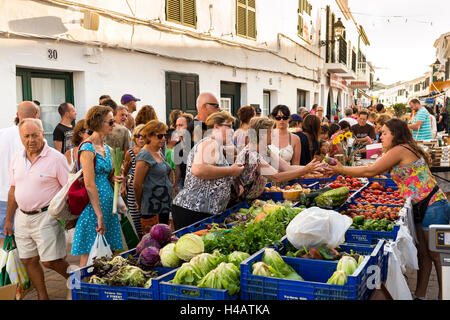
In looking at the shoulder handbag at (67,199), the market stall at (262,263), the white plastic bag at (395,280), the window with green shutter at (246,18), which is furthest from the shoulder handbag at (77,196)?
the window with green shutter at (246,18)

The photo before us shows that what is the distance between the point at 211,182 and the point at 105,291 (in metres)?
1.76

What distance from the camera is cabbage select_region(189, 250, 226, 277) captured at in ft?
9.47

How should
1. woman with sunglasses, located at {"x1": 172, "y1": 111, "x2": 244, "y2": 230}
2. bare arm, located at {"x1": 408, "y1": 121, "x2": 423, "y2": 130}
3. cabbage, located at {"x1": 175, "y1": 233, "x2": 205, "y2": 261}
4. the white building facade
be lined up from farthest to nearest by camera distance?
bare arm, located at {"x1": 408, "y1": 121, "x2": 423, "y2": 130} < the white building facade < woman with sunglasses, located at {"x1": 172, "y1": 111, "x2": 244, "y2": 230} < cabbage, located at {"x1": 175, "y1": 233, "x2": 205, "y2": 261}

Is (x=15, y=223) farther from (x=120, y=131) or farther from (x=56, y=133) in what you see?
(x=56, y=133)

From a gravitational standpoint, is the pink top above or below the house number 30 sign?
below

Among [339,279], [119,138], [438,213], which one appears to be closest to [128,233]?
[119,138]

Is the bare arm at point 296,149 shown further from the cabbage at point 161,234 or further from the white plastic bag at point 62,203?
the cabbage at point 161,234

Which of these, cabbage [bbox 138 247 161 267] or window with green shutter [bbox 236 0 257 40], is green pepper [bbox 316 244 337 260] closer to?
cabbage [bbox 138 247 161 267]

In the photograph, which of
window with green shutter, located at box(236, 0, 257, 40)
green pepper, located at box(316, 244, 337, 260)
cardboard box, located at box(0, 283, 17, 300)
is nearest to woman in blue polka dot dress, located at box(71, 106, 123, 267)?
cardboard box, located at box(0, 283, 17, 300)

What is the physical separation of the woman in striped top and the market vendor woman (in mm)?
2815
